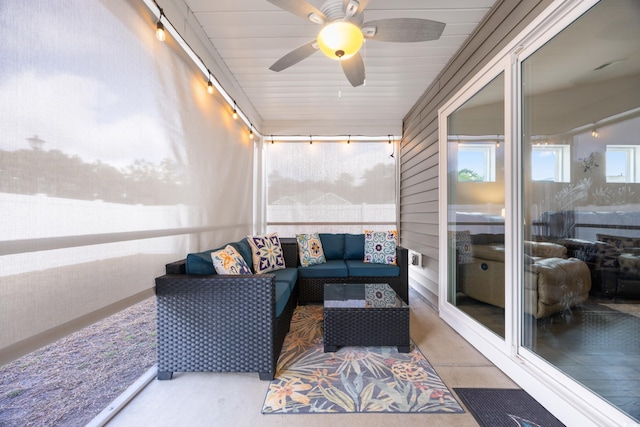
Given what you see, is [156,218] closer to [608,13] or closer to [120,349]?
[120,349]

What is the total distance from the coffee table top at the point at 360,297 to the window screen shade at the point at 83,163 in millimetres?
1430

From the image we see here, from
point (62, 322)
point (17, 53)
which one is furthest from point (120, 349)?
point (17, 53)

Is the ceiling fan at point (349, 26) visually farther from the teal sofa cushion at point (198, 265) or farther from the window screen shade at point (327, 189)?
the window screen shade at point (327, 189)

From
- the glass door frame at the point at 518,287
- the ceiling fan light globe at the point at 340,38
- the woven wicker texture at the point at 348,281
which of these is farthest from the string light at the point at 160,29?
the woven wicker texture at the point at 348,281

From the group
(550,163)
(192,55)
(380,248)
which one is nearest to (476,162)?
(550,163)

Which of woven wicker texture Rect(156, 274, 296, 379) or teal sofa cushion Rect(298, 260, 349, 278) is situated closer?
woven wicker texture Rect(156, 274, 296, 379)

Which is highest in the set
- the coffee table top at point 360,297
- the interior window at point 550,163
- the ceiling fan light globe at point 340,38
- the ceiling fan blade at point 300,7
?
the ceiling fan blade at point 300,7

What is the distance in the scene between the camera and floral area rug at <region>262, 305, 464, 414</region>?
5.01 feet

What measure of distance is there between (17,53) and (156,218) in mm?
1039

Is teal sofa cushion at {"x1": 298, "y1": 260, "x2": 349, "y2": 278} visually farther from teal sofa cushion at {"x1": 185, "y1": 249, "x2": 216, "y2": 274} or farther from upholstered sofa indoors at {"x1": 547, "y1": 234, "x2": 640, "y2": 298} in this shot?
upholstered sofa indoors at {"x1": 547, "y1": 234, "x2": 640, "y2": 298}

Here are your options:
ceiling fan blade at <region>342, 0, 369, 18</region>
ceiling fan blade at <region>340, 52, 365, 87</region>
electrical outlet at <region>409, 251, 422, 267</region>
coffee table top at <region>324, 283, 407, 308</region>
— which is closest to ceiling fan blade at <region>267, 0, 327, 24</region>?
ceiling fan blade at <region>342, 0, 369, 18</region>

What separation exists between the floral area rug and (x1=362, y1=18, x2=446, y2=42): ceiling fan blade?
2402mm

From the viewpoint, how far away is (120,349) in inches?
72.4

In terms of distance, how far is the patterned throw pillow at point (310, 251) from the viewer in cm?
337
